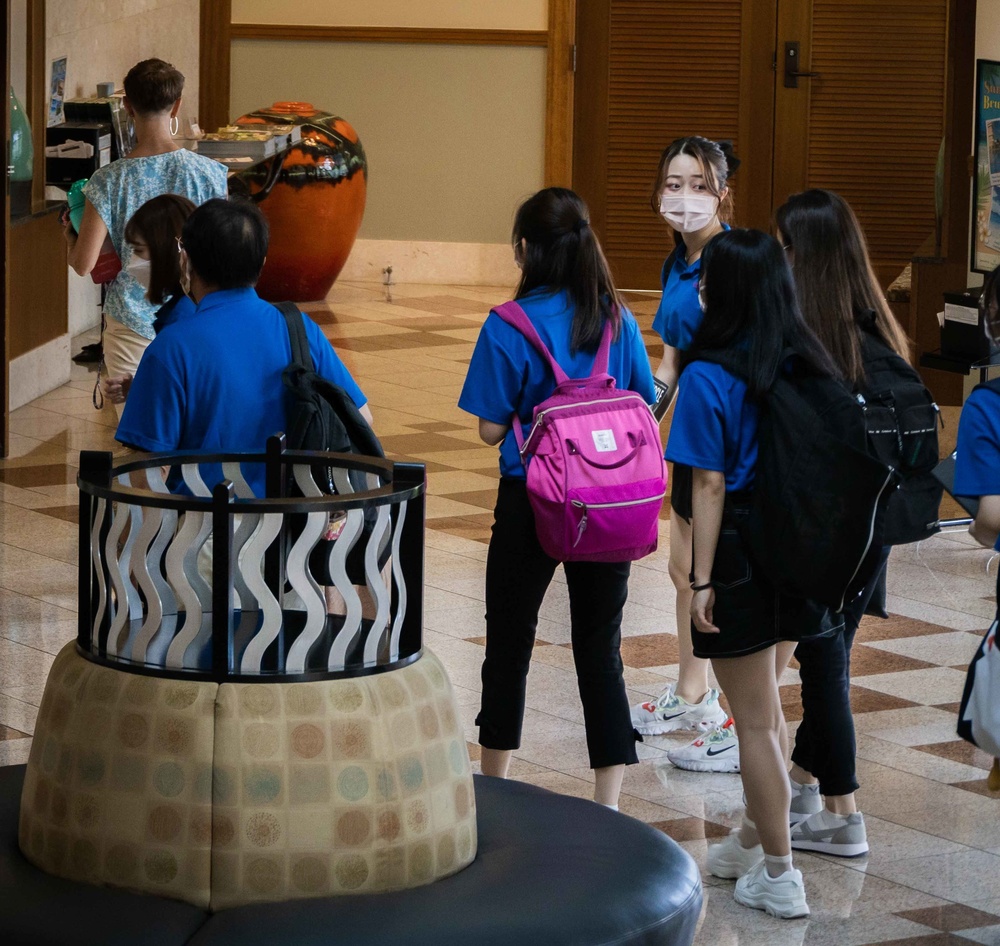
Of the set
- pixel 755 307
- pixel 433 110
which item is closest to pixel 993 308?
pixel 755 307

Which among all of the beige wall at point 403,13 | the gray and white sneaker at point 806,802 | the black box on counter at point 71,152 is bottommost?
the gray and white sneaker at point 806,802

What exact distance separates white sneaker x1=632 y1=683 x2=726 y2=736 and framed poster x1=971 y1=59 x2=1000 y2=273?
3.08 metres

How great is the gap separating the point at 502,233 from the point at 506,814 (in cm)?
1048

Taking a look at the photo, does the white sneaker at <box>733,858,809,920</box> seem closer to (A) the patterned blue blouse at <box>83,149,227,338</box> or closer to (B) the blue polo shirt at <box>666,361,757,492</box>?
(B) the blue polo shirt at <box>666,361,757,492</box>

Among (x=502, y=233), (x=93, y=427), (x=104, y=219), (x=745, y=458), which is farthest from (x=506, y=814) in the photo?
(x=502, y=233)

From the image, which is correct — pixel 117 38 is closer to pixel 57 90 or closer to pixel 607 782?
pixel 57 90

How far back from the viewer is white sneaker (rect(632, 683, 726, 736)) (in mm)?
4320

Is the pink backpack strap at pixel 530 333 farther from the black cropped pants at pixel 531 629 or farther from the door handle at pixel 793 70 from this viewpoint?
the door handle at pixel 793 70

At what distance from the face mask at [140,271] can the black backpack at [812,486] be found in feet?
7.56

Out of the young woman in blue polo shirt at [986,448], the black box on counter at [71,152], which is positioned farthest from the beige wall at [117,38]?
the young woman in blue polo shirt at [986,448]

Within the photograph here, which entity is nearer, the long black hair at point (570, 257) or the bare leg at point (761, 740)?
the bare leg at point (761, 740)

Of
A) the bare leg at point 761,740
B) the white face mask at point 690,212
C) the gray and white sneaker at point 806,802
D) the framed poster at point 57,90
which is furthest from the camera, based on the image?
the framed poster at point 57,90

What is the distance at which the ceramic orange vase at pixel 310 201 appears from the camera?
35.6 ft

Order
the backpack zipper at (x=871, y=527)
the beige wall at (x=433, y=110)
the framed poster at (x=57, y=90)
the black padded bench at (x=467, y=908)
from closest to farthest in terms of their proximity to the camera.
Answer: the black padded bench at (x=467, y=908) < the backpack zipper at (x=871, y=527) < the framed poster at (x=57, y=90) < the beige wall at (x=433, y=110)
